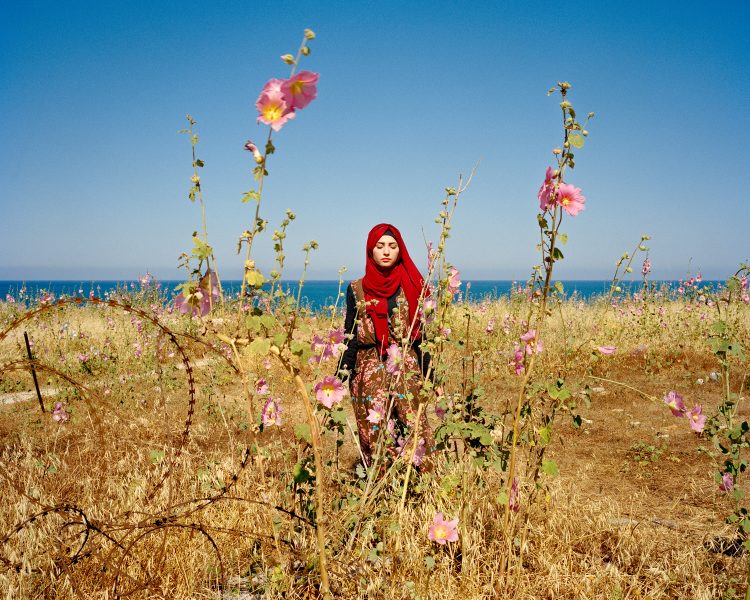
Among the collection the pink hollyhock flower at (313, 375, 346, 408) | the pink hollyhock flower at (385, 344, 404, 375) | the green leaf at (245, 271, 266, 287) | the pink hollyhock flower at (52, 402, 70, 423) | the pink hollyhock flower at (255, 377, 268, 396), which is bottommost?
the pink hollyhock flower at (52, 402, 70, 423)

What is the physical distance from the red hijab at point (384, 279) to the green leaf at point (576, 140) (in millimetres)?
1753

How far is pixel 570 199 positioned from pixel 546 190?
0.25ft

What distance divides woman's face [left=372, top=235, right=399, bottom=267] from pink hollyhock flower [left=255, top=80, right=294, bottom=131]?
6.96 feet

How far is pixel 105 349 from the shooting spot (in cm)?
725

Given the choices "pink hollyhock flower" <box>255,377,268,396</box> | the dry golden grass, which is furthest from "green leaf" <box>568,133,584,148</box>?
"pink hollyhock flower" <box>255,377,268,396</box>

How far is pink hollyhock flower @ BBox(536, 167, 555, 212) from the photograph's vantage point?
154 cm

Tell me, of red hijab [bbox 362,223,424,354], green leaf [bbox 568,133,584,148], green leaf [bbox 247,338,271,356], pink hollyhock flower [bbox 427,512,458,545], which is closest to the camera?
green leaf [bbox 247,338,271,356]

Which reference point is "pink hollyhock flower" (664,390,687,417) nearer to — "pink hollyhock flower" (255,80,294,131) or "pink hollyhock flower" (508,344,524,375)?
"pink hollyhock flower" (508,344,524,375)

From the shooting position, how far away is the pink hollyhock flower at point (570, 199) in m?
1.54

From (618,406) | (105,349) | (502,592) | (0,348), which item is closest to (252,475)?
(502,592)

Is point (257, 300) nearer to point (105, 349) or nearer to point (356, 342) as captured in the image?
point (356, 342)

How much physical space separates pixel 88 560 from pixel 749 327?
9.27m

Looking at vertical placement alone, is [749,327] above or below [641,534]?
above

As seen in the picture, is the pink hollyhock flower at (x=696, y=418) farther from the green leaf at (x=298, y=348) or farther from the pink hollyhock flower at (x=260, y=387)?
the pink hollyhock flower at (x=260, y=387)
